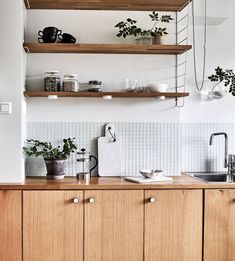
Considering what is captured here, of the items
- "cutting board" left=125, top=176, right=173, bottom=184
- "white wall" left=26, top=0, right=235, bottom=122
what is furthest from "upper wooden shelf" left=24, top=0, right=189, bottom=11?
"cutting board" left=125, top=176, right=173, bottom=184

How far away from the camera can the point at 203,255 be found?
2844 millimetres

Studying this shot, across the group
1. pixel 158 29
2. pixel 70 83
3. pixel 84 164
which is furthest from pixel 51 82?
pixel 158 29

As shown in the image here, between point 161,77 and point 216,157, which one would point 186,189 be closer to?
point 216,157

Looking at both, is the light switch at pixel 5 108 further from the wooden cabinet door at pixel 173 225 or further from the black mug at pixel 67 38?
the wooden cabinet door at pixel 173 225

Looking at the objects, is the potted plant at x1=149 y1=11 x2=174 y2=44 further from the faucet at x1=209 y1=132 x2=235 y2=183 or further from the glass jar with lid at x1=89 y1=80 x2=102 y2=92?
the faucet at x1=209 y1=132 x2=235 y2=183

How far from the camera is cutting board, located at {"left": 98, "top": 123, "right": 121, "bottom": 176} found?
3209 mm

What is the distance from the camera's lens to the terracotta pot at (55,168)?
9.87ft

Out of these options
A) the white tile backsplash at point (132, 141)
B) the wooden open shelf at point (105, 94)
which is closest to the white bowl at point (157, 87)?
the wooden open shelf at point (105, 94)

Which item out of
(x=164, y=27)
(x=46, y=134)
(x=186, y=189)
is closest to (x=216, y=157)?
(x=186, y=189)

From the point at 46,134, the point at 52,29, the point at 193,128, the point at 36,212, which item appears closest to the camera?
the point at 36,212

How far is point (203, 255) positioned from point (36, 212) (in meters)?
1.17

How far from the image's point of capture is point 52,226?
279 centimetres

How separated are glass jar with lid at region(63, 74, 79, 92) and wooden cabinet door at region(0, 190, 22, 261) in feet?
2.74

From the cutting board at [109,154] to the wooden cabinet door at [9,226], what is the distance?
2.35 ft
